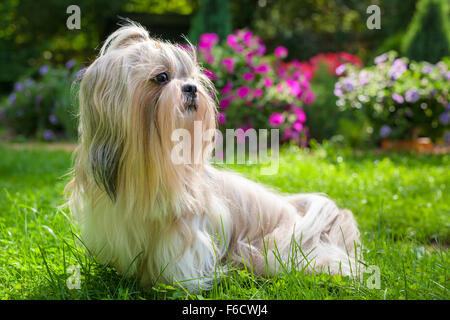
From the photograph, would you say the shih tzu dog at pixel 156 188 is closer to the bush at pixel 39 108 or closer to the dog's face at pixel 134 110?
the dog's face at pixel 134 110

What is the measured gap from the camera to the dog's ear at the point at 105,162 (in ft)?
7.29

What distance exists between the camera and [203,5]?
10555 mm

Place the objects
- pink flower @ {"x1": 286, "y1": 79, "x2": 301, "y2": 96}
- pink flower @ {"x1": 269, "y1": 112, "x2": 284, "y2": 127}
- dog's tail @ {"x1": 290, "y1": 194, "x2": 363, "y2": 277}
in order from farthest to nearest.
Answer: pink flower @ {"x1": 286, "y1": 79, "x2": 301, "y2": 96}, pink flower @ {"x1": 269, "y1": 112, "x2": 284, "y2": 127}, dog's tail @ {"x1": 290, "y1": 194, "x2": 363, "y2": 277}

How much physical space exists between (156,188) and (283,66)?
7.95m

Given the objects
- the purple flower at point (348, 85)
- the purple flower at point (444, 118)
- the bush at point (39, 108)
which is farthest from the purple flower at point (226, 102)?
the bush at point (39, 108)

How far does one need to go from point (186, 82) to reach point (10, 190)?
3.23 m

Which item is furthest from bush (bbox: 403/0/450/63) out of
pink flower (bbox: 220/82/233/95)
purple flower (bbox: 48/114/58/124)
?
purple flower (bbox: 48/114/58/124)

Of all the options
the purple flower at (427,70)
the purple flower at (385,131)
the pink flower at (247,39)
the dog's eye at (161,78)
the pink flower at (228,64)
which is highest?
the pink flower at (247,39)

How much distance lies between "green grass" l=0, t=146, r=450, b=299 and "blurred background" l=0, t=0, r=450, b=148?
0.78m

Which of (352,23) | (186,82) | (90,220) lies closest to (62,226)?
(90,220)

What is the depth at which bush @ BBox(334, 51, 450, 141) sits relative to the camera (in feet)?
20.9

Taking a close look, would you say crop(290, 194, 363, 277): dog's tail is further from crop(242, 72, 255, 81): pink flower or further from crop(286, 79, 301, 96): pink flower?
crop(286, 79, 301, 96): pink flower

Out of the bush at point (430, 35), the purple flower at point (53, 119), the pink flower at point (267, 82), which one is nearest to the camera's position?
the pink flower at point (267, 82)

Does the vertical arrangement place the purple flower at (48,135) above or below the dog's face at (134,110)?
below
